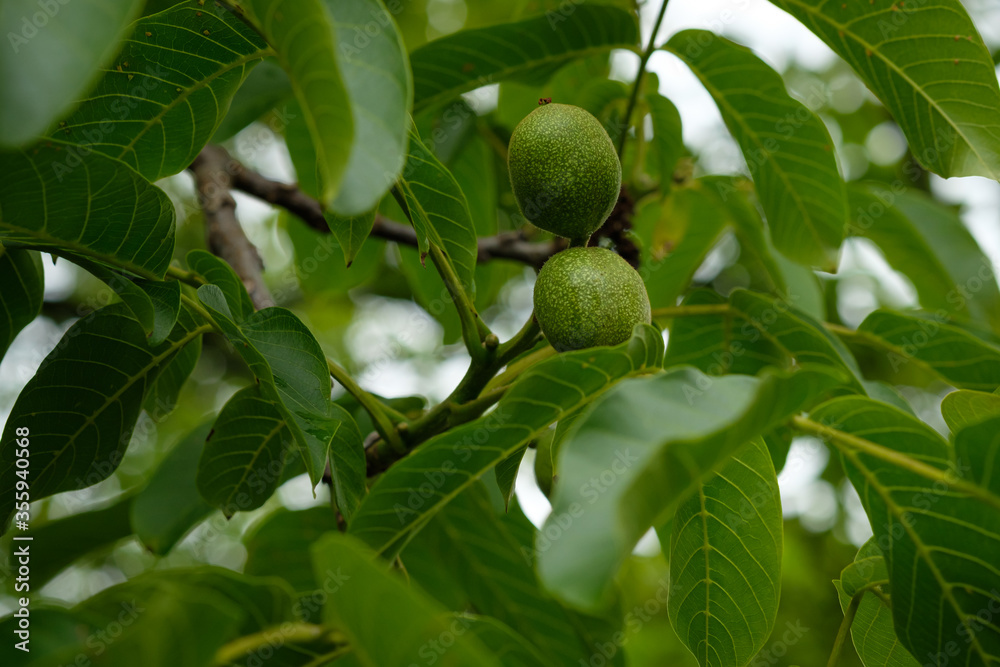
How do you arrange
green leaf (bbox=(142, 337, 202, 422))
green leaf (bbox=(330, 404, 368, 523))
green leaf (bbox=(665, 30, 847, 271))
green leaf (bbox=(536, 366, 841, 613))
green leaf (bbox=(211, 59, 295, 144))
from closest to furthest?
green leaf (bbox=(536, 366, 841, 613)), green leaf (bbox=(330, 404, 368, 523)), green leaf (bbox=(142, 337, 202, 422)), green leaf (bbox=(665, 30, 847, 271)), green leaf (bbox=(211, 59, 295, 144))

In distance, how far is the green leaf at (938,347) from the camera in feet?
4.30

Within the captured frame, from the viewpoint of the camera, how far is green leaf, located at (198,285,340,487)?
0.84 meters

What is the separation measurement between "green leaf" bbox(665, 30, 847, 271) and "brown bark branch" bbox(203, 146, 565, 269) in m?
0.49

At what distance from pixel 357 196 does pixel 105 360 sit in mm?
605

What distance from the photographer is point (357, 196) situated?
0.58m

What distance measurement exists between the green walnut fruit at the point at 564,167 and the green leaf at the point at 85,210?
416 millimetres

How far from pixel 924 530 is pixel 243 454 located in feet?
2.78

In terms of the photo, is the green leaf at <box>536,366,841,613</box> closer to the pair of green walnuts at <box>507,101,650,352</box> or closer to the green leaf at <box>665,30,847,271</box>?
the pair of green walnuts at <box>507,101,650,352</box>

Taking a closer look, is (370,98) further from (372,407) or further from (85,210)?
(372,407)

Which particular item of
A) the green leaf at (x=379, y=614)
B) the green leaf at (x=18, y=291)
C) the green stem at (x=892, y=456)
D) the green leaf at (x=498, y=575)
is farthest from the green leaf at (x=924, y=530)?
the green leaf at (x=18, y=291)

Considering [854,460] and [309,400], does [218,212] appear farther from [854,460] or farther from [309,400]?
[854,460]

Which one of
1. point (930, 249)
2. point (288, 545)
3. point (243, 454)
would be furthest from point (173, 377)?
point (930, 249)

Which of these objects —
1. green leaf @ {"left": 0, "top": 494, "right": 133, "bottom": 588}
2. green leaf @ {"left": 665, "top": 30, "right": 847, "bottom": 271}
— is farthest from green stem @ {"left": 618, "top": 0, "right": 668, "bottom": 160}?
green leaf @ {"left": 0, "top": 494, "right": 133, "bottom": 588}

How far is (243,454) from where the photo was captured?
1.16 metres
